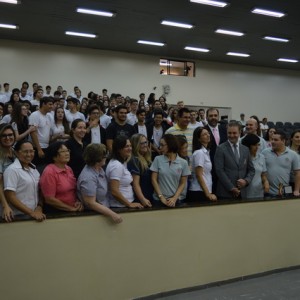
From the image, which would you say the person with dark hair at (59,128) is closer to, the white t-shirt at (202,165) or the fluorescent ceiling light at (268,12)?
the white t-shirt at (202,165)

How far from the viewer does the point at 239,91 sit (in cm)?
1534

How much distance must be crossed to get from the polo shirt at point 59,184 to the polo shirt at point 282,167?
224 centimetres

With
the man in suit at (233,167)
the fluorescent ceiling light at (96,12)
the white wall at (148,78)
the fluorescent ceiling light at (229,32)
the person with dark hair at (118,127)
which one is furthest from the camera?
the white wall at (148,78)

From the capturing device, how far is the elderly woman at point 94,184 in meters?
2.52

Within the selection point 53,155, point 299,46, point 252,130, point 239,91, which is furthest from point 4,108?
point 239,91

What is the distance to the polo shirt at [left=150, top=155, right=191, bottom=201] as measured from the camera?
301cm

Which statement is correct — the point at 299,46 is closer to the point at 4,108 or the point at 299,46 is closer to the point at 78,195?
the point at 4,108

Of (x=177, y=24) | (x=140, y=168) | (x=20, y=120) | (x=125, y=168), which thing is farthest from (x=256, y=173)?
(x=177, y=24)

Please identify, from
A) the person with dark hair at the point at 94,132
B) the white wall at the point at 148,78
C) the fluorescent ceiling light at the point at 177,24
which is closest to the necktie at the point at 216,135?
the person with dark hair at the point at 94,132

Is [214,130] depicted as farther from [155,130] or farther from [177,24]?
[177,24]

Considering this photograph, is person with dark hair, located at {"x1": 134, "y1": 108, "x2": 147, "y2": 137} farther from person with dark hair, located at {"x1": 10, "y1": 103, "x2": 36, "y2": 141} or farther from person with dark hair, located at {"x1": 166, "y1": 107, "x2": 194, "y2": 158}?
person with dark hair, located at {"x1": 10, "y1": 103, "x2": 36, "y2": 141}

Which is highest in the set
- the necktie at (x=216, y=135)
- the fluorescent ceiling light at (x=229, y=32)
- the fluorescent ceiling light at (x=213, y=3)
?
the fluorescent ceiling light at (x=229, y=32)

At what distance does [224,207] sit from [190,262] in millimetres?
576

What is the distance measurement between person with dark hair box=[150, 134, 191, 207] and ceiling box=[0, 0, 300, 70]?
5.96 meters
